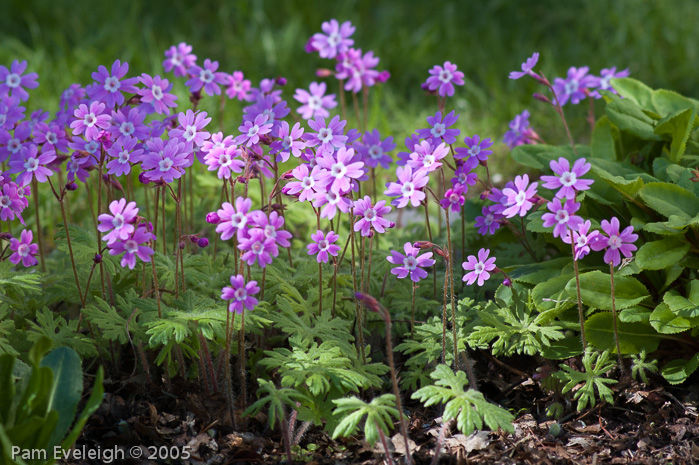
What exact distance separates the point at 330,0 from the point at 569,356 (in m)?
4.76

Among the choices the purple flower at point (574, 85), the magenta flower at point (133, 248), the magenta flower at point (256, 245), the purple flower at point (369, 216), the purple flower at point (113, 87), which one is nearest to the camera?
the magenta flower at point (256, 245)

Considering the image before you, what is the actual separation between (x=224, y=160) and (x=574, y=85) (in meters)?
1.74

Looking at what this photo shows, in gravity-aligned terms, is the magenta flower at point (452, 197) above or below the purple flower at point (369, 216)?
above

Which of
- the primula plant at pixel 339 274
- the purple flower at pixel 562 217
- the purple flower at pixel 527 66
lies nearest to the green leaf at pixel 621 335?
the primula plant at pixel 339 274

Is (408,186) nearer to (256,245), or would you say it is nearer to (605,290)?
(256,245)

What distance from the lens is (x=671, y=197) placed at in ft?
7.86

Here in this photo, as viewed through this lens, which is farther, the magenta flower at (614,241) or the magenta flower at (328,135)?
the magenta flower at (328,135)

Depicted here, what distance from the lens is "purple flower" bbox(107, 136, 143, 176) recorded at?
217cm

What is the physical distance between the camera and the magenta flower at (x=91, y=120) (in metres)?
2.23

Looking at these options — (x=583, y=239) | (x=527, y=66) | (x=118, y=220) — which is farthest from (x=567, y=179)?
(x=118, y=220)

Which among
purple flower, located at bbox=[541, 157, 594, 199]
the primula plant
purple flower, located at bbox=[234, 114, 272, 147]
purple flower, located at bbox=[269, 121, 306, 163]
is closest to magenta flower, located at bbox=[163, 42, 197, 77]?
the primula plant

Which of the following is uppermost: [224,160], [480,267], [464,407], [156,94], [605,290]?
[156,94]

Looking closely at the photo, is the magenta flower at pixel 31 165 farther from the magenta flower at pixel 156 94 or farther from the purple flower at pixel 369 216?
the purple flower at pixel 369 216

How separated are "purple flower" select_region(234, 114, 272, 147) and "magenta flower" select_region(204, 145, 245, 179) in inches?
3.1
